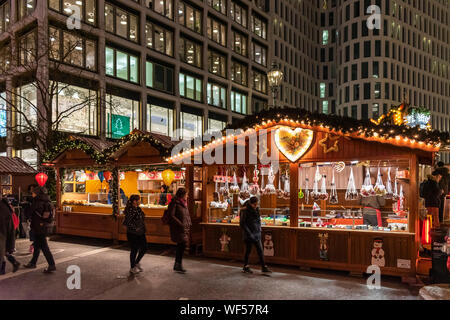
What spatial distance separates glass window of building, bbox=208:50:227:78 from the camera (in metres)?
34.7

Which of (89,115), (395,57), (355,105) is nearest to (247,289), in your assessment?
(89,115)

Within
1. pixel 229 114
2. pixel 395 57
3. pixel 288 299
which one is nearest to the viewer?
pixel 288 299

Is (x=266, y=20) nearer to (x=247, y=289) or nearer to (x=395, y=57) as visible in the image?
(x=395, y=57)

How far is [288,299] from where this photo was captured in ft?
21.0

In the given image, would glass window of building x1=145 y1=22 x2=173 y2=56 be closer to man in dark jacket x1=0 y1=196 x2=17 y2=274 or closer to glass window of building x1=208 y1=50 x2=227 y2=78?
glass window of building x1=208 y1=50 x2=227 y2=78

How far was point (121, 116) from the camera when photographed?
26219mm

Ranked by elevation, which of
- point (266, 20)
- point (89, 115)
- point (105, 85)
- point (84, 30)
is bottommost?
point (89, 115)

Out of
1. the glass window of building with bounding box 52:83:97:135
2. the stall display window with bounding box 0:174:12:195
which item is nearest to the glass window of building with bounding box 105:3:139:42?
the glass window of building with bounding box 52:83:97:135

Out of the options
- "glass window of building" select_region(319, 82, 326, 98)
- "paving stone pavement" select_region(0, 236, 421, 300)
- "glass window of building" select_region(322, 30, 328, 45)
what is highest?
"glass window of building" select_region(322, 30, 328, 45)

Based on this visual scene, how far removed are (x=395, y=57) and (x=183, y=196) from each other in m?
64.1

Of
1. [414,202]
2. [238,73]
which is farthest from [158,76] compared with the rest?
[414,202]

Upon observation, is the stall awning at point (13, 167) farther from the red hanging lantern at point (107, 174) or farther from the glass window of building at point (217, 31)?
the glass window of building at point (217, 31)

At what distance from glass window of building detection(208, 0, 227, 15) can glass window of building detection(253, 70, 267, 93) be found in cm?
748

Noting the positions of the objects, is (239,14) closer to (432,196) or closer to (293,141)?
(293,141)
